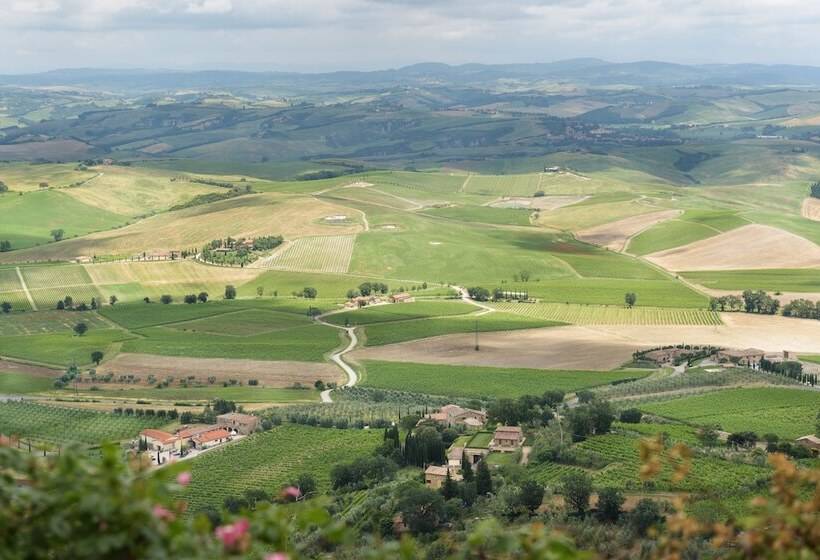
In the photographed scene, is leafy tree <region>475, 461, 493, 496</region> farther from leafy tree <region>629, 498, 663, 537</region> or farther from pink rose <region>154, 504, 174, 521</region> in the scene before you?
pink rose <region>154, 504, 174, 521</region>

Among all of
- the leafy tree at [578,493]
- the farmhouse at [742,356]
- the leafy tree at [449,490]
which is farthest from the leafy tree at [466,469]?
the farmhouse at [742,356]

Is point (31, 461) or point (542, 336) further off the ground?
point (31, 461)

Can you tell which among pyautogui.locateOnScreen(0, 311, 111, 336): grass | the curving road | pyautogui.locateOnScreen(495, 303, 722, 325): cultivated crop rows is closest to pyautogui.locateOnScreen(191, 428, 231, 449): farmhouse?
the curving road

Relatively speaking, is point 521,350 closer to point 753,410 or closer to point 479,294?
point 753,410

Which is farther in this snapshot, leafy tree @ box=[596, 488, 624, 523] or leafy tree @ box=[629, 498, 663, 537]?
leafy tree @ box=[596, 488, 624, 523]

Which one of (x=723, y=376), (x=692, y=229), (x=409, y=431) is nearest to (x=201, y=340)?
(x=409, y=431)

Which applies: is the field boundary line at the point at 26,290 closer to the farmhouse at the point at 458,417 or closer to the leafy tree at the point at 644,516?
the farmhouse at the point at 458,417

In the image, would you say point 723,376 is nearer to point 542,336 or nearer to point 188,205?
point 542,336
